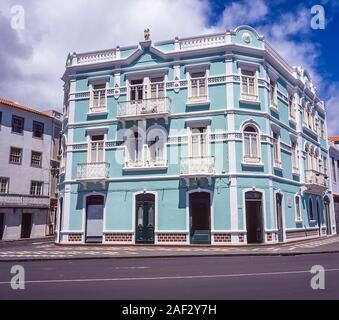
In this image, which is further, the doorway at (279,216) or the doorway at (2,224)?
the doorway at (2,224)

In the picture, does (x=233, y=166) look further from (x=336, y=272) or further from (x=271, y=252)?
(x=336, y=272)

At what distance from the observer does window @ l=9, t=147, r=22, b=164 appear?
34812 millimetres

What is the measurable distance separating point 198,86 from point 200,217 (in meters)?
8.20

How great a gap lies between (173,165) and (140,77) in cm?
645

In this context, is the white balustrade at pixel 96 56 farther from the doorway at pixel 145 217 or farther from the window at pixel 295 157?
the window at pixel 295 157

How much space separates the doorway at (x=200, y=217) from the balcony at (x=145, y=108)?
5479 millimetres

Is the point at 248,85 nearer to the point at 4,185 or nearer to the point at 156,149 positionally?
the point at 156,149

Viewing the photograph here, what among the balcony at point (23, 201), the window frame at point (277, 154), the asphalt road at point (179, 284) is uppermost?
the window frame at point (277, 154)

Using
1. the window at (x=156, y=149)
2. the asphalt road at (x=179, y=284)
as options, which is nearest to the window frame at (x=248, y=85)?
the window at (x=156, y=149)

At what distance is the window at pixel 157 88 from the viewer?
961 inches

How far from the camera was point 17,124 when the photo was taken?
1401 inches

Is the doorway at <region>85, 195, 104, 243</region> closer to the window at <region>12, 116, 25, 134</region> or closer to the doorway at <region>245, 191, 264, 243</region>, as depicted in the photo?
the doorway at <region>245, 191, 264, 243</region>

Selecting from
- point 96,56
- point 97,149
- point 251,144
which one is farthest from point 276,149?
point 96,56

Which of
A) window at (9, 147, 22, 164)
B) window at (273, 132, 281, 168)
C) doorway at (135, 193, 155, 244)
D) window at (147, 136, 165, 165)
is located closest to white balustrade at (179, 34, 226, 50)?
window at (147, 136, 165, 165)
